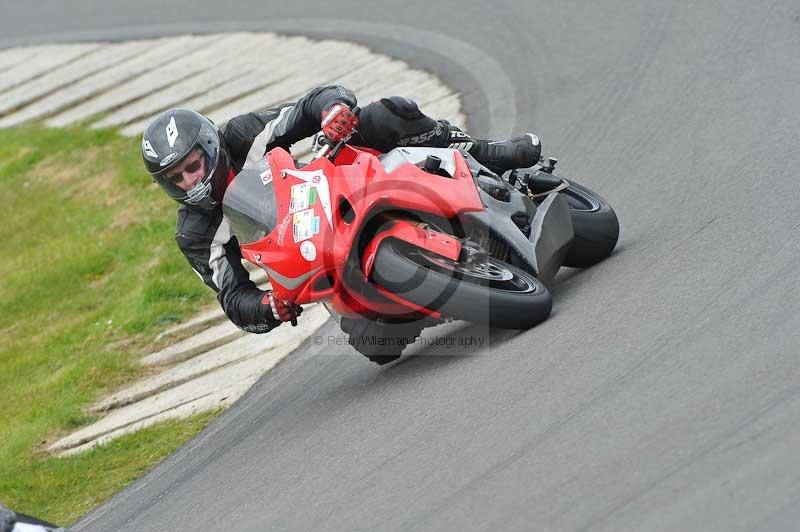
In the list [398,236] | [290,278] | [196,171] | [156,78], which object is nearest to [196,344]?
[196,171]

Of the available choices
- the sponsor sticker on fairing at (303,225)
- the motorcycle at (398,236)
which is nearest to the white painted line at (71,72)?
the motorcycle at (398,236)

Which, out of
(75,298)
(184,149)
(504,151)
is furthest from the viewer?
(75,298)

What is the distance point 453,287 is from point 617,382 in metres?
0.99

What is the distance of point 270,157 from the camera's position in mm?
5922

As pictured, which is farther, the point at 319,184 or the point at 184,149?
the point at 184,149

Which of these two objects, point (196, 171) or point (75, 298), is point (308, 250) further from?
point (75, 298)

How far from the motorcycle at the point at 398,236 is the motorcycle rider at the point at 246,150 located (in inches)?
6.4

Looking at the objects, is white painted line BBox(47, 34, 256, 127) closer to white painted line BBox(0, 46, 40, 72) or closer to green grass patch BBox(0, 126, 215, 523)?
green grass patch BBox(0, 126, 215, 523)

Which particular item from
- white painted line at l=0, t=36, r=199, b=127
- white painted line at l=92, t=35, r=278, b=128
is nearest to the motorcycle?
white painted line at l=92, t=35, r=278, b=128

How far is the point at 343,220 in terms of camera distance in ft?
18.1

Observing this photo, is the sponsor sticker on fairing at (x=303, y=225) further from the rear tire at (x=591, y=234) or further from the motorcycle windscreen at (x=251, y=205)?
the rear tire at (x=591, y=234)

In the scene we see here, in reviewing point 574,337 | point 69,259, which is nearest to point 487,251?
point 574,337

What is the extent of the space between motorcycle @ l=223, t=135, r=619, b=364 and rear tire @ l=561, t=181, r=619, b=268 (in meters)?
0.25

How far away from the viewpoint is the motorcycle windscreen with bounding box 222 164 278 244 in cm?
574
